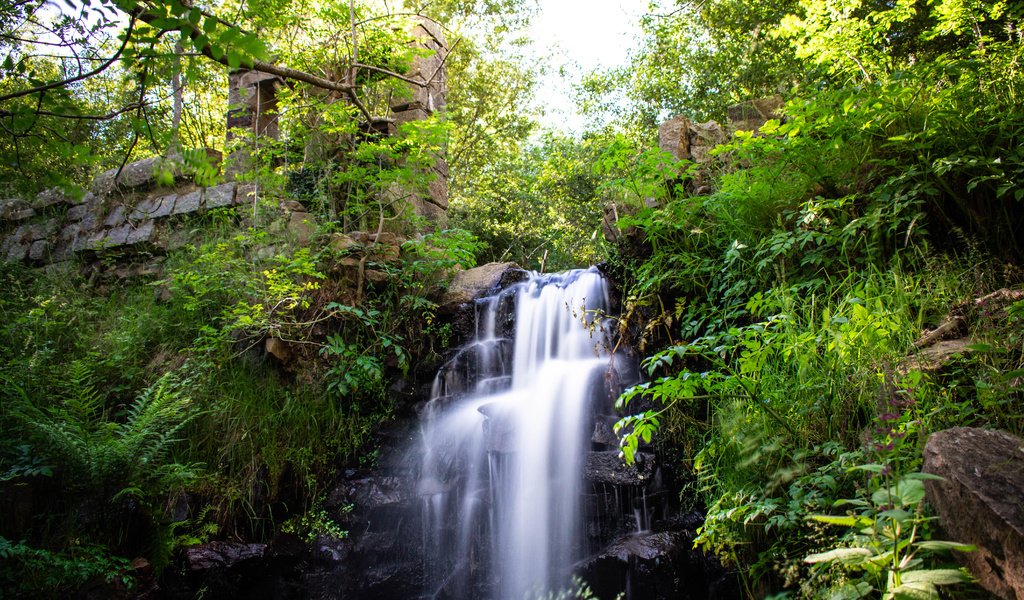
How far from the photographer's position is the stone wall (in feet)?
23.3

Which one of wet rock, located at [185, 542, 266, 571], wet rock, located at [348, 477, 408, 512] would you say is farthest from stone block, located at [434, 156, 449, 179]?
wet rock, located at [185, 542, 266, 571]

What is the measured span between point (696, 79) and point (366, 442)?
9960mm

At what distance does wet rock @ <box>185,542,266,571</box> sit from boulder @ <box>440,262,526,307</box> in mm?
2933

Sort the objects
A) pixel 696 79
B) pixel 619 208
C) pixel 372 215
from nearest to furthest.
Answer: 1. pixel 619 208
2. pixel 372 215
3. pixel 696 79

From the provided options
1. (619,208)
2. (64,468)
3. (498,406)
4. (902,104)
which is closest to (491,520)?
(498,406)

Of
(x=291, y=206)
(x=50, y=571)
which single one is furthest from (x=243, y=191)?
(x=50, y=571)

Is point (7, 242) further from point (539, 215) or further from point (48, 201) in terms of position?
point (539, 215)

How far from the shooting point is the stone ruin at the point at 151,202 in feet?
23.3

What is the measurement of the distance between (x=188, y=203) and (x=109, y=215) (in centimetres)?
152

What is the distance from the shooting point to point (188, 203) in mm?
7141

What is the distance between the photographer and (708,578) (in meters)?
3.02

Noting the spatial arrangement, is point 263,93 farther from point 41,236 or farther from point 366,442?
point 366,442

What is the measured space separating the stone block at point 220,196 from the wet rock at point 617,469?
5.66m

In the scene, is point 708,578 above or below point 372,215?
below
